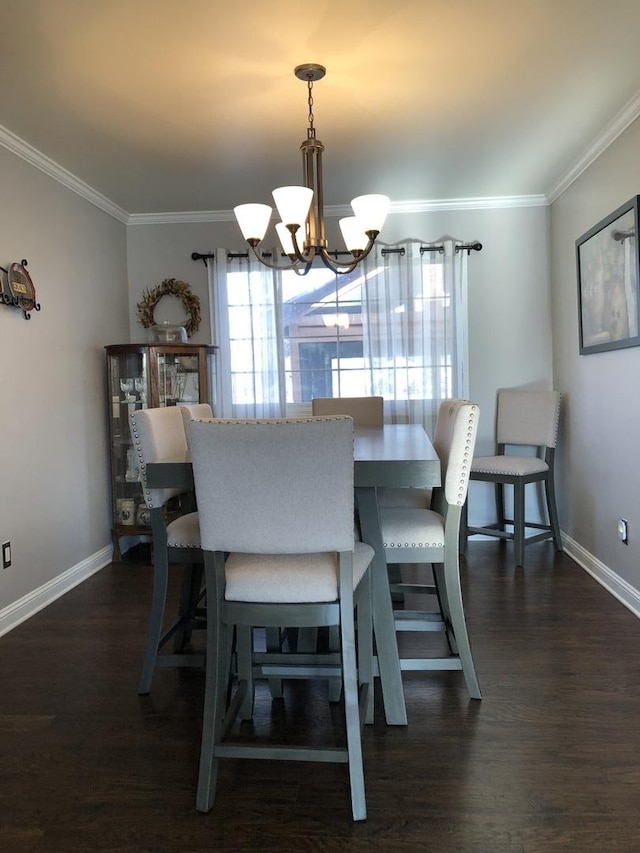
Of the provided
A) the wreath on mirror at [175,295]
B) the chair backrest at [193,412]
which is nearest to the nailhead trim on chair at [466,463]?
the chair backrest at [193,412]

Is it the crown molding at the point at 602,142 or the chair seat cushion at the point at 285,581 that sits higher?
the crown molding at the point at 602,142

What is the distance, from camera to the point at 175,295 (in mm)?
4461

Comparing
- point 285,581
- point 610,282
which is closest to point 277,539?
point 285,581

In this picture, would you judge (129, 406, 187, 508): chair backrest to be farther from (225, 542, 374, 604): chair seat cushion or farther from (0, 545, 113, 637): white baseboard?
(0, 545, 113, 637): white baseboard

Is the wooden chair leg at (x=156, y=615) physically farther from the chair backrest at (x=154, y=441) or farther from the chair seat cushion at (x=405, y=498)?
the chair seat cushion at (x=405, y=498)

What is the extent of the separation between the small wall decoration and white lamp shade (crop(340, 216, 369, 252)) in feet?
5.37

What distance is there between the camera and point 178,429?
8.52 ft

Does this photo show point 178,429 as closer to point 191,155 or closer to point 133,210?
point 191,155

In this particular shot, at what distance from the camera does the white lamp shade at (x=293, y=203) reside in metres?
2.27

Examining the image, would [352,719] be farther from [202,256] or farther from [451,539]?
[202,256]

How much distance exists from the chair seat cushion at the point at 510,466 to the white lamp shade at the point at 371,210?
184cm

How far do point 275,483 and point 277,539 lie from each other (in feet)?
0.50

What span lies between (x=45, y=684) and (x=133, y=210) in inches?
125

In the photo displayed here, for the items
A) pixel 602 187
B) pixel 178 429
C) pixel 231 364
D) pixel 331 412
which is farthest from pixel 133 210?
pixel 602 187
